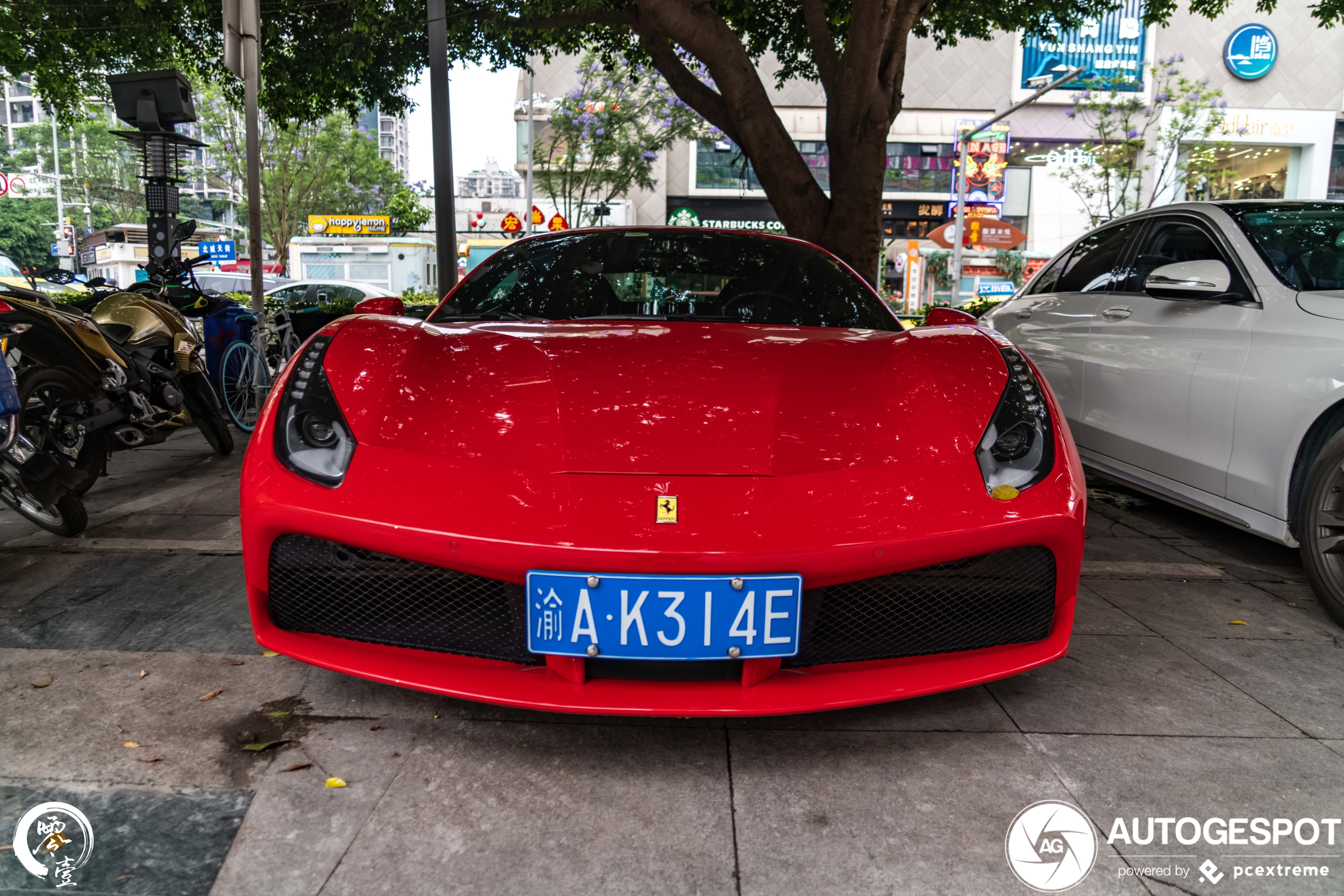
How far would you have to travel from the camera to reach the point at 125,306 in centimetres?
456

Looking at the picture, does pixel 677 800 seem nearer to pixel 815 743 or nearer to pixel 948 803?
pixel 815 743

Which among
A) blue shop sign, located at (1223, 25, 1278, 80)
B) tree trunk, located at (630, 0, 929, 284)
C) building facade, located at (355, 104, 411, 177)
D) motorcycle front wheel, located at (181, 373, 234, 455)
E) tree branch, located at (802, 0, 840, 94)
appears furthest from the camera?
building facade, located at (355, 104, 411, 177)

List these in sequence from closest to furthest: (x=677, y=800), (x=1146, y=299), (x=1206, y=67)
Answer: (x=677, y=800), (x=1146, y=299), (x=1206, y=67)

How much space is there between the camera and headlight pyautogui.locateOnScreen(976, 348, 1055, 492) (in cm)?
184

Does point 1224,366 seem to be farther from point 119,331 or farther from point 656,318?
point 119,331

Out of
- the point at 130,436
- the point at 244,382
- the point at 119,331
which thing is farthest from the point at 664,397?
the point at 244,382

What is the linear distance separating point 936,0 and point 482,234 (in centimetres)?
3086

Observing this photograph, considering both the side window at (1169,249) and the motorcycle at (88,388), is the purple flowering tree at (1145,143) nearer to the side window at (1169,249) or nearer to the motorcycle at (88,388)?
the side window at (1169,249)

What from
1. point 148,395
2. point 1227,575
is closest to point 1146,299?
point 1227,575

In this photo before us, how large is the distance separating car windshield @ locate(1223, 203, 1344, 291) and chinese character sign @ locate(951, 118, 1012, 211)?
3055cm

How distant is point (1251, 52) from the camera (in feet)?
109

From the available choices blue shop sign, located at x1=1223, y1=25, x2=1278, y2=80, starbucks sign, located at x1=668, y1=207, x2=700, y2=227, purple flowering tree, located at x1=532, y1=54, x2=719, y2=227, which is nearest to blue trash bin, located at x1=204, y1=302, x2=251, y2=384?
purple flowering tree, located at x1=532, y1=54, x2=719, y2=227

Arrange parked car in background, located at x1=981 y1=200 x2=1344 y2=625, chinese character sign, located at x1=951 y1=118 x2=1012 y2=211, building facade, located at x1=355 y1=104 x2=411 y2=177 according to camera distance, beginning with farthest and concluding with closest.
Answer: building facade, located at x1=355 y1=104 x2=411 y2=177 → chinese character sign, located at x1=951 y1=118 x2=1012 y2=211 → parked car in background, located at x1=981 y1=200 x2=1344 y2=625

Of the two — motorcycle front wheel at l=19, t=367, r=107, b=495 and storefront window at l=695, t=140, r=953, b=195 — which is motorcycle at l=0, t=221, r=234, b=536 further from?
storefront window at l=695, t=140, r=953, b=195
